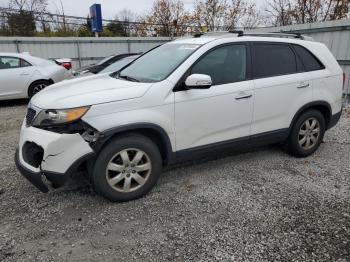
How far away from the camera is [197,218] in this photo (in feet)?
10.3

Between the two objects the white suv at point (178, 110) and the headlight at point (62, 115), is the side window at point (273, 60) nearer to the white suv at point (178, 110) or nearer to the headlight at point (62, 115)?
the white suv at point (178, 110)

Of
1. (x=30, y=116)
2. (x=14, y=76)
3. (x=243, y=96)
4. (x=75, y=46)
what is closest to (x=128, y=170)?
(x=30, y=116)

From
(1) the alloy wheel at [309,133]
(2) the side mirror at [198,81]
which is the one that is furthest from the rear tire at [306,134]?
(2) the side mirror at [198,81]

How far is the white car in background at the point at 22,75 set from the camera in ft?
27.8

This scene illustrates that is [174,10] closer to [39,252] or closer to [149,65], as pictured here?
[149,65]

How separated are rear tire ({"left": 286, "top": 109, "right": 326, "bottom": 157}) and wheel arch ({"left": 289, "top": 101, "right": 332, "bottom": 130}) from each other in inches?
2.5

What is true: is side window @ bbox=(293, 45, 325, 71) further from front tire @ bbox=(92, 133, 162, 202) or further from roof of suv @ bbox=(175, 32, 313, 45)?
front tire @ bbox=(92, 133, 162, 202)

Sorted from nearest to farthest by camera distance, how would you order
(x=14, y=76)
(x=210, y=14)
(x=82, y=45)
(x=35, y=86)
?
(x=14, y=76) < (x=35, y=86) < (x=82, y=45) < (x=210, y=14)

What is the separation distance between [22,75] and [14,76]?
0.66 feet

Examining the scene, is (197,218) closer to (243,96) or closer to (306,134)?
(243,96)

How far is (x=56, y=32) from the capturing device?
26.7 m

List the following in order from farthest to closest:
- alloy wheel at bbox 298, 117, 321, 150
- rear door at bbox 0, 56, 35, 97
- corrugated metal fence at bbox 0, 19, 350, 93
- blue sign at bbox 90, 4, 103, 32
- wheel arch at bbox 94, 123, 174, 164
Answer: blue sign at bbox 90, 4, 103, 32 → corrugated metal fence at bbox 0, 19, 350, 93 → rear door at bbox 0, 56, 35, 97 → alloy wheel at bbox 298, 117, 321, 150 → wheel arch at bbox 94, 123, 174, 164

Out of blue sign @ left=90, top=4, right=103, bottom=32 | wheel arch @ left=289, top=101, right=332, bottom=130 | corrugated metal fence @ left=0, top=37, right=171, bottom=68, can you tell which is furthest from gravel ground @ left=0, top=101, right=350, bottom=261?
blue sign @ left=90, top=4, right=103, bottom=32

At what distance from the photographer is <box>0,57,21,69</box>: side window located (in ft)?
27.9
